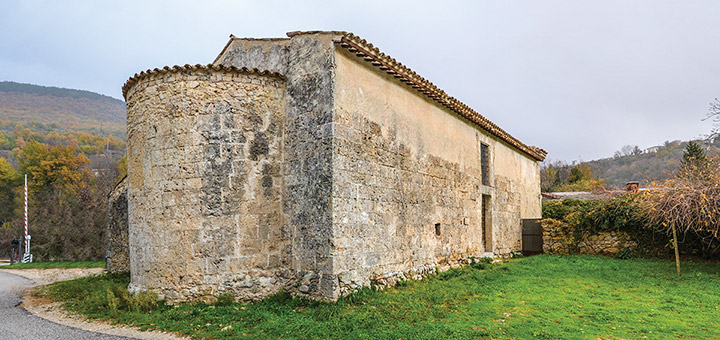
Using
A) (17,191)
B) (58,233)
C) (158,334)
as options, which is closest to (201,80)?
(158,334)

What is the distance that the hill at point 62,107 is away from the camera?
78312 mm

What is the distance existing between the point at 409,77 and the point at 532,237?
373 inches

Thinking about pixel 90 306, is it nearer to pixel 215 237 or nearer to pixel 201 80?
pixel 215 237

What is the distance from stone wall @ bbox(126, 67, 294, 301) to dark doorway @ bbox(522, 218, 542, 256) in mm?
11140

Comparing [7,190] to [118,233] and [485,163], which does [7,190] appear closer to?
[118,233]

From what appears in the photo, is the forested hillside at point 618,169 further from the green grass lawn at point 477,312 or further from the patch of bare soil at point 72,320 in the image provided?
the patch of bare soil at point 72,320

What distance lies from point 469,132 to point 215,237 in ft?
28.0

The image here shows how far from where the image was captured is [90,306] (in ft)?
25.3

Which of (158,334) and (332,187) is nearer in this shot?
(158,334)

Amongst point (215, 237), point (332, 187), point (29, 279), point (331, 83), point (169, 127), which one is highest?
point (331, 83)

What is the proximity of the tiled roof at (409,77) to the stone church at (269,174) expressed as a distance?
5 centimetres

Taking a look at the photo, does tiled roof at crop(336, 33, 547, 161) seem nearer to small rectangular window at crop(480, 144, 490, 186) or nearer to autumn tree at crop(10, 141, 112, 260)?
small rectangular window at crop(480, 144, 490, 186)

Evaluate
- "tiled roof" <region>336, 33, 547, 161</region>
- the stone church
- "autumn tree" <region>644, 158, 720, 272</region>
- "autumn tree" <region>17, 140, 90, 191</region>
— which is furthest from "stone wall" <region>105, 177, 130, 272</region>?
"autumn tree" <region>17, 140, 90, 191</region>

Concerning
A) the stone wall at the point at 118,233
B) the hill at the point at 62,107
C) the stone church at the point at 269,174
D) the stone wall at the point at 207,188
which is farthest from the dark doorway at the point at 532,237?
the hill at the point at 62,107
